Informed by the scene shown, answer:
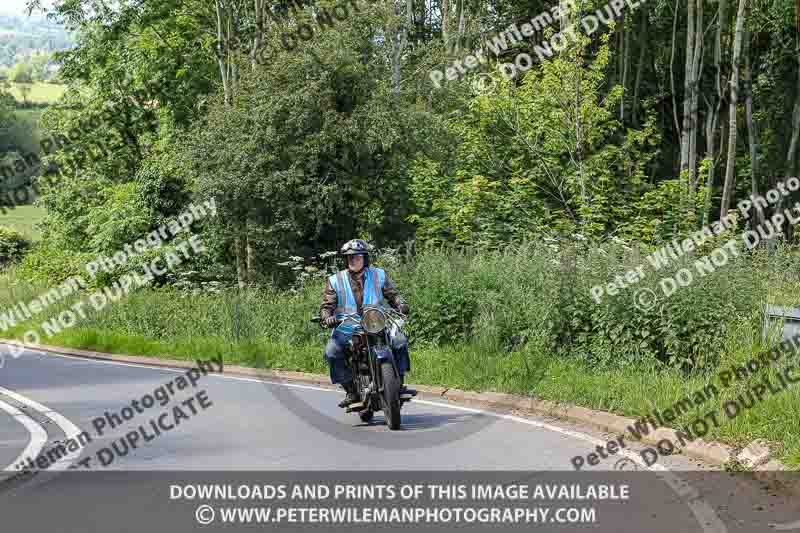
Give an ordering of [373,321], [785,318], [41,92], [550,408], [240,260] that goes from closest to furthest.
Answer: [373,321], [550,408], [785,318], [240,260], [41,92]

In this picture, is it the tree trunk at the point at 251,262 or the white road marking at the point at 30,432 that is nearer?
the white road marking at the point at 30,432

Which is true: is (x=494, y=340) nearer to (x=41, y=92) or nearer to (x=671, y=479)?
(x=671, y=479)

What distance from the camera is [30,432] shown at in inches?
480

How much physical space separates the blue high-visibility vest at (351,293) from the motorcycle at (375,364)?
0.33 ft

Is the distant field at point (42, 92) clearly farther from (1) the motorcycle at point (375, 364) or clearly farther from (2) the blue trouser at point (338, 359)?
(1) the motorcycle at point (375, 364)

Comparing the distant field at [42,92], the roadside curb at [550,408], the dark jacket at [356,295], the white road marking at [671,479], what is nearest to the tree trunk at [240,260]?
the roadside curb at [550,408]

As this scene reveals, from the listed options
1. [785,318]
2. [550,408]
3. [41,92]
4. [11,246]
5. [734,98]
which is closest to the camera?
[550,408]

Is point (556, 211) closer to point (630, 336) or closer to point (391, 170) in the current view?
point (391, 170)

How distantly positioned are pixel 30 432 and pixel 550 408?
19.2ft

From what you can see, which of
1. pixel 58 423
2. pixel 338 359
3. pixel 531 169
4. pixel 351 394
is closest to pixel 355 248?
pixel 338 359

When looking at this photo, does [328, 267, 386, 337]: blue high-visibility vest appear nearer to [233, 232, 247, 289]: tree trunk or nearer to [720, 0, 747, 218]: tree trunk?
[233, 232, 247, 289]: tree trunk

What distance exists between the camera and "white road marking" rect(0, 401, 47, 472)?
10141mm

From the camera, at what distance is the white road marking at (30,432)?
10.1 metres

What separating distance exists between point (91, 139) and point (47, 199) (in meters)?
3.58
